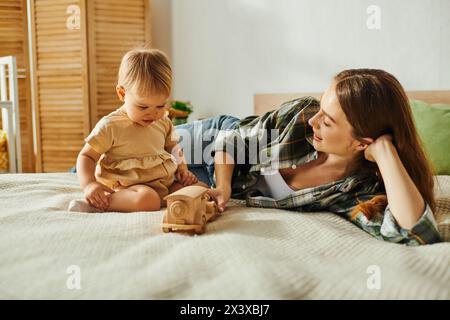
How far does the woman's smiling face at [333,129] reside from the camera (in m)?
1.10

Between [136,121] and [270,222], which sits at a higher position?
[136,121]

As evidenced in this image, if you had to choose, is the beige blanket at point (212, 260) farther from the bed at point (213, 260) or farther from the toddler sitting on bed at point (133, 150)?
the toddler sitting on bed at point (133, 150)

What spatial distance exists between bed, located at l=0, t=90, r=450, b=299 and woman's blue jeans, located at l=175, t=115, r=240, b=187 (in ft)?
1.84

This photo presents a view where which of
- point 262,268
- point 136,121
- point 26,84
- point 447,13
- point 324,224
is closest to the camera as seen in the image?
point 262,268

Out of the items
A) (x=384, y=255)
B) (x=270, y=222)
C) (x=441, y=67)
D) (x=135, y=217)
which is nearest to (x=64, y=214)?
(x=135, y=217)

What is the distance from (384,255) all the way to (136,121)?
2.64 ft

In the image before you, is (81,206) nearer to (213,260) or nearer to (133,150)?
(133,150)

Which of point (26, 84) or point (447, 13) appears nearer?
point (447, 13)

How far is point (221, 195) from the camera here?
1275mm

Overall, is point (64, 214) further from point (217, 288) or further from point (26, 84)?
point (26, 84)

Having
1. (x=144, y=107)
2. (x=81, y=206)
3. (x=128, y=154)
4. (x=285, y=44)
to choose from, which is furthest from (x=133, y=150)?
(x=285, y=44)

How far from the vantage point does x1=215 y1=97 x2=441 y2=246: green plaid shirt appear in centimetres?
120

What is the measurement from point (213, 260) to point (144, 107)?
641 mm

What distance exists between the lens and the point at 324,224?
1.06m
